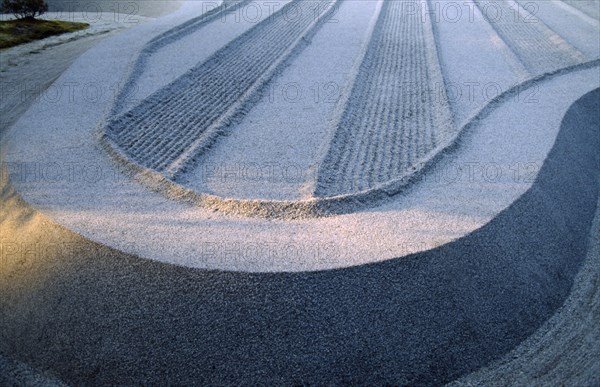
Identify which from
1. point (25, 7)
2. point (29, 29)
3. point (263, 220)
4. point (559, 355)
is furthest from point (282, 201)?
point (25, 7)

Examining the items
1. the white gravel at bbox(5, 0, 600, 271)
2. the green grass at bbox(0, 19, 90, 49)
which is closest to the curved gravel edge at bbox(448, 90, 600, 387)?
the white gravel at bbox(5, 0, 600, 271)

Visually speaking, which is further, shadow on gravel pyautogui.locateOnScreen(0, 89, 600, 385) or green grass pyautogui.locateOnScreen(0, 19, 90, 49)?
green grass pyautogui.locateOnScreen(0, 19, 90, 49)

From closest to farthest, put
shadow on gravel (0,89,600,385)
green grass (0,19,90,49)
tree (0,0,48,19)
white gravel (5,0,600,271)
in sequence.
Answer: shadow on gravel (0,89,600,385) < white gravel (5,0,600,271) < green grass (0,19,90,49) < tree (0,0,48,19)

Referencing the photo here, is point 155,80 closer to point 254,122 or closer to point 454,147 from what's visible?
point 254,122

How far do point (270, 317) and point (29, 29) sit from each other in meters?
19.0

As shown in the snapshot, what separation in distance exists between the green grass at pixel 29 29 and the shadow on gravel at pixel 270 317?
14653mm

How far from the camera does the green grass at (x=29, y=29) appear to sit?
745 inches

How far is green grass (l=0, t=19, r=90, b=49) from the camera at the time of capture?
18922 mm

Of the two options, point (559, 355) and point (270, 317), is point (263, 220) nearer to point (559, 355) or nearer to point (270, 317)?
point (270, 317)

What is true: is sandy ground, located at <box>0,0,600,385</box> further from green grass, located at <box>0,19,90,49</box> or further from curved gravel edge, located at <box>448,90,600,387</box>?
green grass, located at <box>0,19,90,49</box>

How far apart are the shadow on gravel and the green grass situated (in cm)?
1465

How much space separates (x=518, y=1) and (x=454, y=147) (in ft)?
61.7

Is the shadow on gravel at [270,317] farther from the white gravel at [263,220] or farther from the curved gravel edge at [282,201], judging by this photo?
the curved gravel edge at [282,201]

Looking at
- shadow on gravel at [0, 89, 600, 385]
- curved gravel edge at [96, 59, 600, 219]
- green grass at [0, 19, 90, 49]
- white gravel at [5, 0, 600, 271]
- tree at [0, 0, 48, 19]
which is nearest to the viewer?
shadow on gravel at [0, 89, 600, 385]
